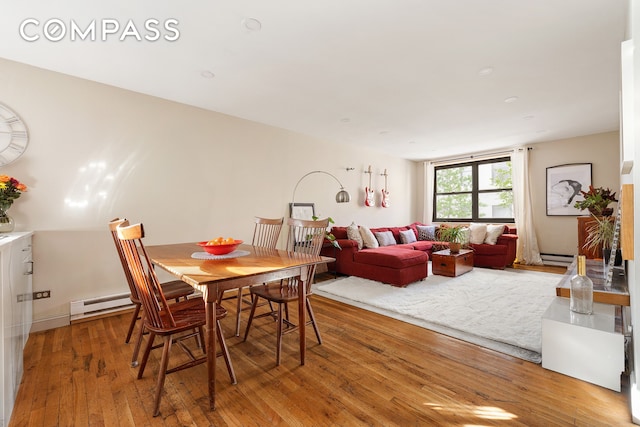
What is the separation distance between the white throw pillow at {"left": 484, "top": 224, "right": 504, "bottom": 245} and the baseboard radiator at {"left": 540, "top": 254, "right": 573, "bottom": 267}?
109cm

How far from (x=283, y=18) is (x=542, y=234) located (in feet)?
20.6

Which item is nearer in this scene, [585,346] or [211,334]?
[211,334]

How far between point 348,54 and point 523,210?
5237mm

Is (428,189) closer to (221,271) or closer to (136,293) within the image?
(221,271)

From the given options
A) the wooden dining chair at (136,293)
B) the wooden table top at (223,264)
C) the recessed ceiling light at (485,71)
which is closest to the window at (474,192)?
the recessed ceiling light at (485,71)

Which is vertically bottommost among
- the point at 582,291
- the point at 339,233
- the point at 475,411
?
the point at 475,411

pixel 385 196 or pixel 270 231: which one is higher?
pixel 385 196

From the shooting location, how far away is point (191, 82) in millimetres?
3014

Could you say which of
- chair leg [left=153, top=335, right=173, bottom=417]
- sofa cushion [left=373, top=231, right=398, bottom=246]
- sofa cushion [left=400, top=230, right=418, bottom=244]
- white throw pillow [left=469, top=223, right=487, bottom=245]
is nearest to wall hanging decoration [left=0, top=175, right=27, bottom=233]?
chair leg [left=153, top=335, right=173, bottom=417]

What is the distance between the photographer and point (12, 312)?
171 cm

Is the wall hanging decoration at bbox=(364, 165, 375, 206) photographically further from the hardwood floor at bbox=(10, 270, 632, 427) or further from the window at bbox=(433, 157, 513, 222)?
the hardwood floor at bbox=(10, 270, 632, 427)

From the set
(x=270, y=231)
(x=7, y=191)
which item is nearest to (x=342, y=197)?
(x=270, y=231)

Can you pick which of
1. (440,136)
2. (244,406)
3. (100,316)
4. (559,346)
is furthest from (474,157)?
(100,316)

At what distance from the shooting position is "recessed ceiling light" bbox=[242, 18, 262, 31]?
2059 millimetres
